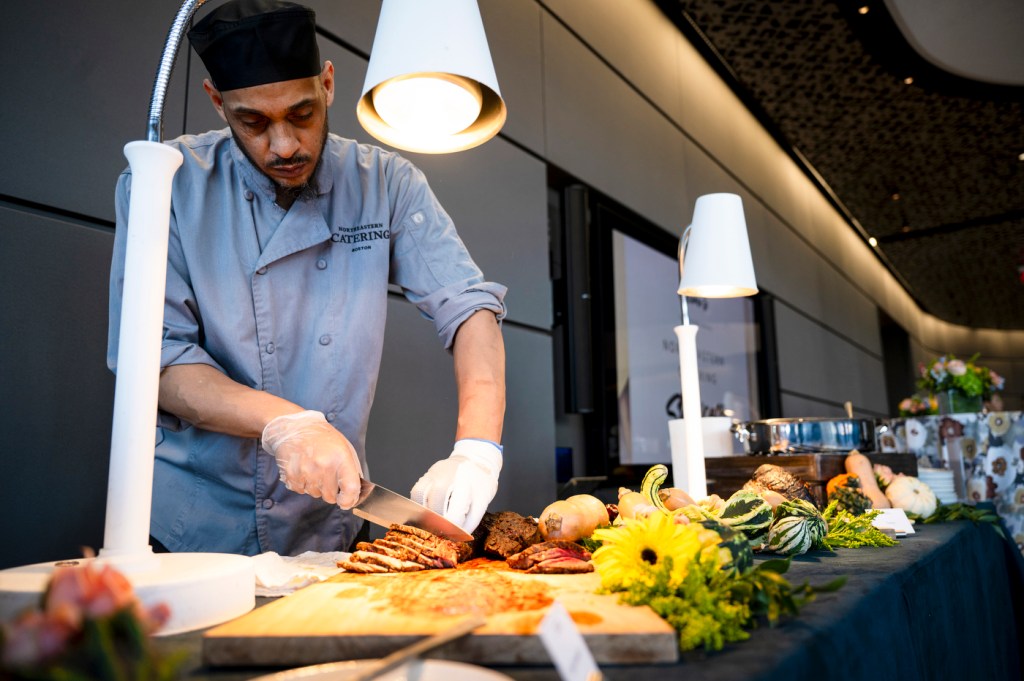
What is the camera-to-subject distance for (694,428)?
4.41ft

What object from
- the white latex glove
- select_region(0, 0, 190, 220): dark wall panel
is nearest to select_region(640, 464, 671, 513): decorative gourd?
the white latex glove

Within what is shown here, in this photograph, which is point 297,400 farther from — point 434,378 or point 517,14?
point 517,14

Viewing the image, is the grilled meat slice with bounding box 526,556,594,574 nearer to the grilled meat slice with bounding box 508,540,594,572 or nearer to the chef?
the grilled meat slice with bounding box 508,540,594,572

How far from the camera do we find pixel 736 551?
30.0 inches

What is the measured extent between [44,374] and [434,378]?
3.71 ft

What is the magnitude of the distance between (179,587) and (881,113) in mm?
6102

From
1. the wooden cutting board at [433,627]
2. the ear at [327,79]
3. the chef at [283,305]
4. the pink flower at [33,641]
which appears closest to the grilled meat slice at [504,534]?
the chef at [283,305]

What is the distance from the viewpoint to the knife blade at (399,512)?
108cm

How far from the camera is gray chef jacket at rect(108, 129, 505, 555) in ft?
4.45

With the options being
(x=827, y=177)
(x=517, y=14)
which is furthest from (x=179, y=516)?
(x=827, y=177)

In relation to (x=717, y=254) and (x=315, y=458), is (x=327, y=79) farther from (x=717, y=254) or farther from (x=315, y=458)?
(x=717, y=254)

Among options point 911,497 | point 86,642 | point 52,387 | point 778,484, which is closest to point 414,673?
point 86,642

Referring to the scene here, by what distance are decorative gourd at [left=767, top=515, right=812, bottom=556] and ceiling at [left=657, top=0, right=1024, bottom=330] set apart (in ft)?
12.1

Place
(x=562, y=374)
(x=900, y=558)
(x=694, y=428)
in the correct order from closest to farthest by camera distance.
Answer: (x=900, y=558) → (x=694, y=428) → (x=562, y=374)
